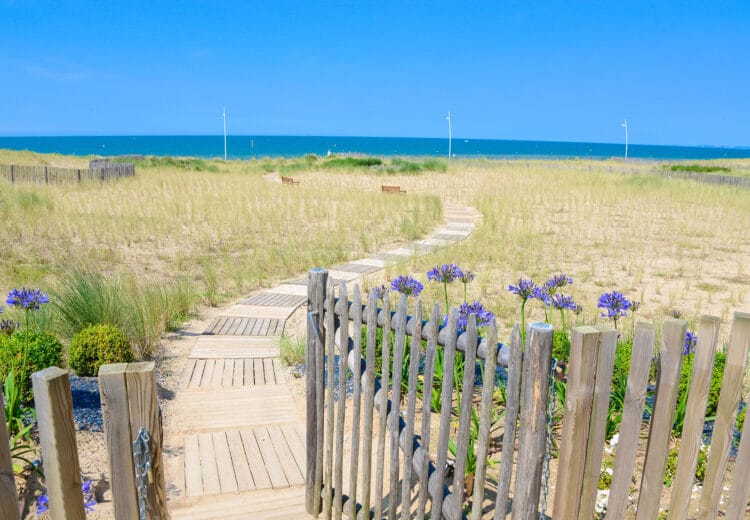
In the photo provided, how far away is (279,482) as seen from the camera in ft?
11.2

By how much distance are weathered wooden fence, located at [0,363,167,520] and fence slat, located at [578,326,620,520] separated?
1277mm

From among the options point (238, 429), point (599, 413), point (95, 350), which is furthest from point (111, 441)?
point (95, 350)

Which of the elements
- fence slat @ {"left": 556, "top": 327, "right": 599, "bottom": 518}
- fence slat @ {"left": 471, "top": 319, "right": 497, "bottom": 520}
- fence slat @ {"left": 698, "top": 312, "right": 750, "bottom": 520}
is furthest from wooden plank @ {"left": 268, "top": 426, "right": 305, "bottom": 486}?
fence slat @ {"left": 698, "top": 312, "right": 750, "bottom": 520}

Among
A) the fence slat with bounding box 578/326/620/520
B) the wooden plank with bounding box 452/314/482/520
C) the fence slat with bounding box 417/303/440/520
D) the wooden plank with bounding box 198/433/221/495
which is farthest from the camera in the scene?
the wooden plank with bounding box 198/433/221/495

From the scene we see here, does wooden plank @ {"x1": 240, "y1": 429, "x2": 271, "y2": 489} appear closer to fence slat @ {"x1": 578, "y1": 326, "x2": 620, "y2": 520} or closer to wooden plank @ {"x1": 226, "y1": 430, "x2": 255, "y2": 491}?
wooden plank @ {"x1": 226, "y1": 430, "x2": 255, "y2": 491}

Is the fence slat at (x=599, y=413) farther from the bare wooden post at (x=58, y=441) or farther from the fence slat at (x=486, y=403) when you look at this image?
the bare wooden post at (x=58, y=441)

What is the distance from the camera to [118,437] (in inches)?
53.7

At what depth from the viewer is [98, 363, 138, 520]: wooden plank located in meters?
1.33

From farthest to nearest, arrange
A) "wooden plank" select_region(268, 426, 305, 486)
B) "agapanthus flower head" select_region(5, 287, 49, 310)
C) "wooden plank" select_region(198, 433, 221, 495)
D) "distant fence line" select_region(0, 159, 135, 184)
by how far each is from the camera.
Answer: "distant fence line" select_region(0, 159, 135, 184) < "agapanthus flower head" select_region(5, 287, 49, 310) < "wooden plank" select_region(268, 426, 305, 486) < "wooden plank" select_region(198, 433, 221, 495)

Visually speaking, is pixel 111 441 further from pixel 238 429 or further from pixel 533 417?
pixel 238 429

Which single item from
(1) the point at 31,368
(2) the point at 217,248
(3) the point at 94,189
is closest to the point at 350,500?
(1) the point at 31,368

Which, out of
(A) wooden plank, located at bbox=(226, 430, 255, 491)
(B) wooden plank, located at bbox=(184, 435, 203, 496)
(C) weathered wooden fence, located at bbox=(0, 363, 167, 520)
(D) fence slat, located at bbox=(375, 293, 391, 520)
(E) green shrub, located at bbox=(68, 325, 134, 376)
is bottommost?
(B) wooden plank, located at bbox=(184, 435, 203, 496)

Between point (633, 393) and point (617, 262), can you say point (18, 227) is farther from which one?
point (633, 393)

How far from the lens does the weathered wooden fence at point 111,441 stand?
1.31 meters
